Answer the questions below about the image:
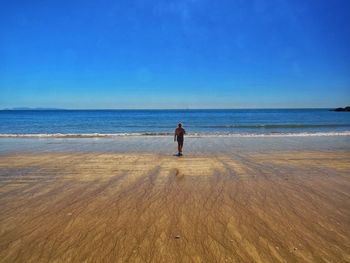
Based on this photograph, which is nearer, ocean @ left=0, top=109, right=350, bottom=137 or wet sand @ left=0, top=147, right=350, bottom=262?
wet sand @ left=0, top=147, right=350, bottom=262

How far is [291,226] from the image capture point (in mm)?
6391

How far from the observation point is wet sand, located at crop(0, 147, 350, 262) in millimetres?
5305

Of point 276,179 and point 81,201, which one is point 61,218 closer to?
point 81,201

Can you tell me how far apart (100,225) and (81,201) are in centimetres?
187

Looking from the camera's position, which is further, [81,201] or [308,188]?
[308,188]

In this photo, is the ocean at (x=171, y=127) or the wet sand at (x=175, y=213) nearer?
the wet sand at (x=175, y=213)

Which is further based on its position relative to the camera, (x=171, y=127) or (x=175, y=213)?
(x=171, y=127)

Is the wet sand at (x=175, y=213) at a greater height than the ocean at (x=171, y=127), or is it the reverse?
the wet sand at (x=175, y=213)

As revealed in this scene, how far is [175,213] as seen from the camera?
23.6ft

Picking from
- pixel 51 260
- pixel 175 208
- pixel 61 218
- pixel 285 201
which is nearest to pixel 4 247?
pixel 51 260

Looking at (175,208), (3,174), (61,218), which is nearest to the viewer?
(61,218)

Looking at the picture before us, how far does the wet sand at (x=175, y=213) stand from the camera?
5.30 m

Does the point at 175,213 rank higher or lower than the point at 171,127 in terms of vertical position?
higher

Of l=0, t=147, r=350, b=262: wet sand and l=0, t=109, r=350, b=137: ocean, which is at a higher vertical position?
l=0, t=147, r=350, b=262: wet sand
